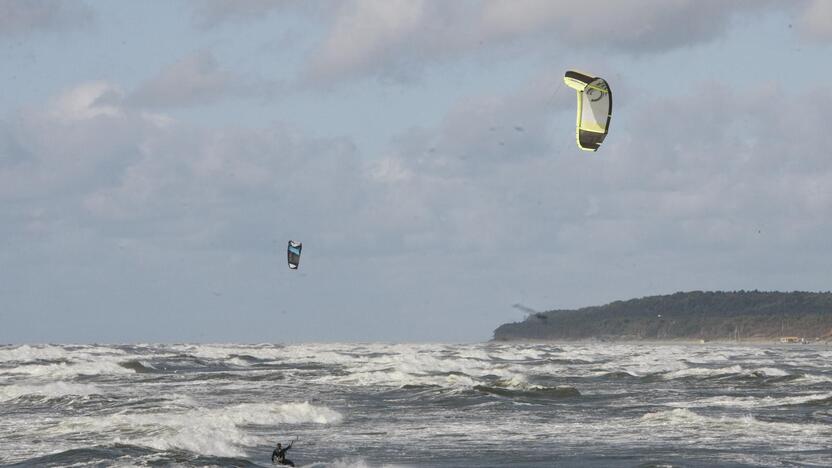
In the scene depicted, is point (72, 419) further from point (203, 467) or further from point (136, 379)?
point (136, 379)

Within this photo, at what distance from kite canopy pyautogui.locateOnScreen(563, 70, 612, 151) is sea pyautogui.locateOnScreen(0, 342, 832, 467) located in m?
5.89

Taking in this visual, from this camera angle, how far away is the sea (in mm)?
20359

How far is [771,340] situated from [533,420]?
469 ft

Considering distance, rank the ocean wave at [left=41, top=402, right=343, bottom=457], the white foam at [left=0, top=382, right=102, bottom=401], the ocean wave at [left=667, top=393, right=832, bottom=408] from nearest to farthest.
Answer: the ocean wave at [left=41, top=402, right=343, bottom=457], the ocean wave at [left=667, top=393, right=832, bottom=408], the white foam at [left=0, top=382, right=102, bottom=401]

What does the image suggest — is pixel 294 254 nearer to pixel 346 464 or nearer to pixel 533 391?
pixel 533 391

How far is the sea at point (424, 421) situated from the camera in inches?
802

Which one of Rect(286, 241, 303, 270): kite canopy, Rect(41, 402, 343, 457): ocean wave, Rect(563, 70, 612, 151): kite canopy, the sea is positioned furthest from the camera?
Rect(286, 241, 303, 270): kite canopy

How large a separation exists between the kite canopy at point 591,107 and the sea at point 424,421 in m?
5.89

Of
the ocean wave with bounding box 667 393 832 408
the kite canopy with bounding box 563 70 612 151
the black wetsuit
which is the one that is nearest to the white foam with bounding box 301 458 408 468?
the black wetsuit

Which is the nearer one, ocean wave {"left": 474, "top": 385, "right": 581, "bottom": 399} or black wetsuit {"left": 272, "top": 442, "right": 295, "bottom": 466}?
black wetsuit {"left": 272, "top": 442, "right": 295, "bottom": 466}

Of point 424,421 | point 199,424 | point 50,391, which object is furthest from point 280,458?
point 50,391

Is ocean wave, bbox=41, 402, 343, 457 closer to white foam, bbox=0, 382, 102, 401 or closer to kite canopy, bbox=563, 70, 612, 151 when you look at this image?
white foam, bbox=0, 382, 102, 401

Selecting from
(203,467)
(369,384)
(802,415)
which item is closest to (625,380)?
(369,384)

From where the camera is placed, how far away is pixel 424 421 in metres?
26.9
